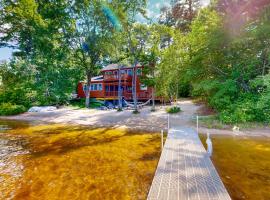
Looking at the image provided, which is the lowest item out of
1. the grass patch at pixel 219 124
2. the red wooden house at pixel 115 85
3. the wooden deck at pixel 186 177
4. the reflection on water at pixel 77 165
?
the reflection on water at pixel 77 165

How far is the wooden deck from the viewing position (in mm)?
4574

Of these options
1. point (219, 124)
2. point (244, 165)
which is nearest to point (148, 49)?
point (219, 124)

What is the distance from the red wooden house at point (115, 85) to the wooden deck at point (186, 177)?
2063cm

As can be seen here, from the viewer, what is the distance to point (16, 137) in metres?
12.2

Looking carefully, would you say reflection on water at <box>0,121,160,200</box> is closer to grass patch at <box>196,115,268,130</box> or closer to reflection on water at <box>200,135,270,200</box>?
reflection on water at <box>200,135,270,200</box>

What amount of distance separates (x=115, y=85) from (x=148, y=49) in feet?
41.3

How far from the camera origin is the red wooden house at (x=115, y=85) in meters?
29.0

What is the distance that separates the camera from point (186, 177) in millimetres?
5543

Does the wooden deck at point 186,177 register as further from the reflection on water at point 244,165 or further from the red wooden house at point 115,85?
the red wooden house at point 115,85

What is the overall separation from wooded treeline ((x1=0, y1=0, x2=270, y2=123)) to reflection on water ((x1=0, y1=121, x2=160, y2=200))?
7.70 metres

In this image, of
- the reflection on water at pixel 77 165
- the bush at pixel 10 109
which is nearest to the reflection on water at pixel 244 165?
the reflection on water at pixel 77 165

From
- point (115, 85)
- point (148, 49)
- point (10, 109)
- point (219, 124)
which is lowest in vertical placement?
point (219, 124)

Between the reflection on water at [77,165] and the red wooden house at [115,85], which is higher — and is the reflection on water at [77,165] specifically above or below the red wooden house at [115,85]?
below

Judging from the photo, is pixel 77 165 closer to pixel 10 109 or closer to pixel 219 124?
pixel 219 124
